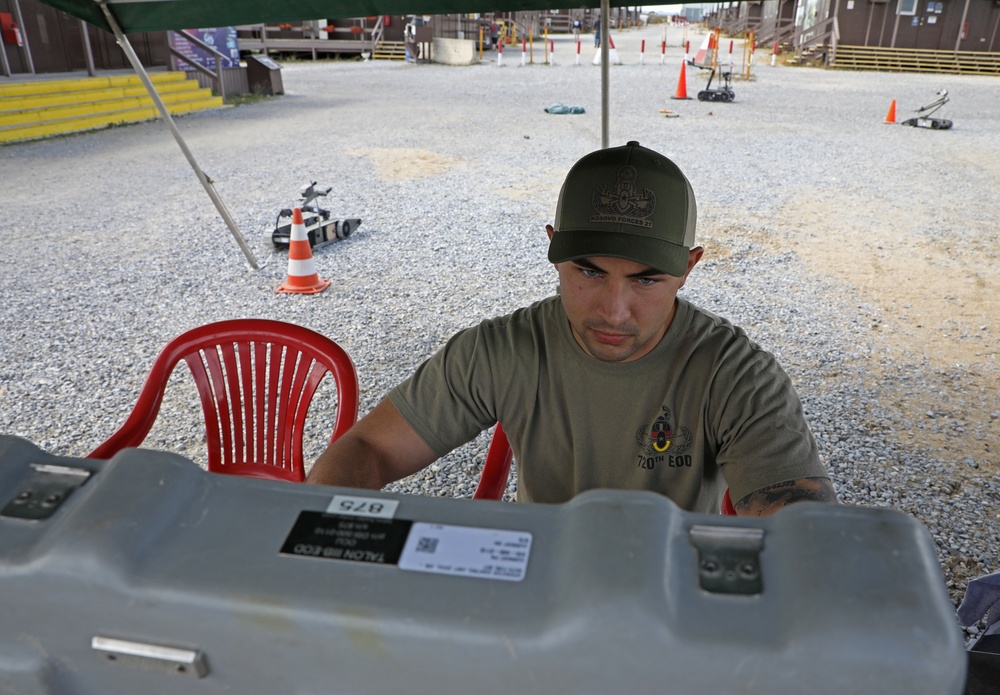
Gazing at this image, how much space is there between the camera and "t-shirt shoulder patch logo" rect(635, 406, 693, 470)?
1.66 metres

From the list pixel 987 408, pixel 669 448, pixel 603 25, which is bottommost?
pixel 987 408

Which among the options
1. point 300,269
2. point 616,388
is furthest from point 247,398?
point 300,269

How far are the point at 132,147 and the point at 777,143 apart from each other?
9.92m

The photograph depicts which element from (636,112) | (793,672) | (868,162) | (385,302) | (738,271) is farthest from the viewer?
(636,112)

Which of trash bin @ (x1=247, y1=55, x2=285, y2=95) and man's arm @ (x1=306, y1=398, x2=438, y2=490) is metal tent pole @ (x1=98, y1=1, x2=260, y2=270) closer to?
man's arm @ (x1=306, y1=398, x2=438, y2=490)

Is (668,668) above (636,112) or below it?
above

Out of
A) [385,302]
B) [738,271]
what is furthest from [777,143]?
Result: [385,302]

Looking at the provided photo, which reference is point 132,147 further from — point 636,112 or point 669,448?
point 669,448

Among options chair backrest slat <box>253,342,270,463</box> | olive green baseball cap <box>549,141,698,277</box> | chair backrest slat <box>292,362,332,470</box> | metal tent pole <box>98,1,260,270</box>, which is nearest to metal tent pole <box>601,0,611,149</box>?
olive green baseball cap <box>549,141,698,277</box>

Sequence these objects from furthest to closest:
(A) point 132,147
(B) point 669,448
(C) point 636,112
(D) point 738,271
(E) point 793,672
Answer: (C) point 636,112 → (A) point 132,147 → (D) point 738,271 → (B) point 669,448 → (E) point 793,672

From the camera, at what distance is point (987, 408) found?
3854mm

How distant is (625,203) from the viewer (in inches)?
60.9

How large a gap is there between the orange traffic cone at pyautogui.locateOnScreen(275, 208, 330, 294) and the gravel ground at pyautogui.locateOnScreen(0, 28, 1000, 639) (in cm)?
14

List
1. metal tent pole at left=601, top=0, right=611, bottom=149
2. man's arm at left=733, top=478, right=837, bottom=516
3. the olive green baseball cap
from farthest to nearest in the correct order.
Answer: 1. metal tent pole at left=601, top=0, right=611, bottom=149
2. the olive green baseball cap
3. man's arm at left=733, top=478, right=837, bottom=516
